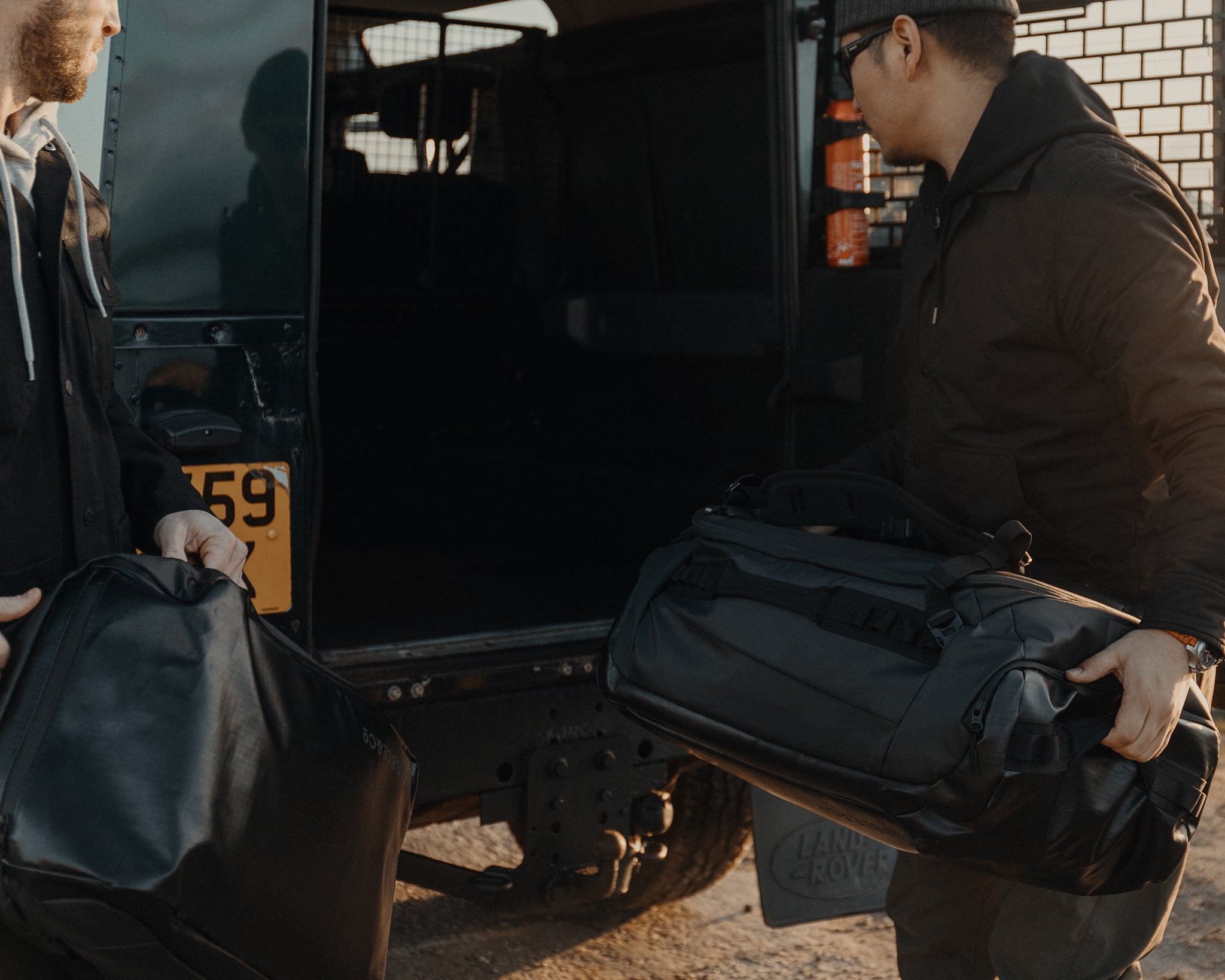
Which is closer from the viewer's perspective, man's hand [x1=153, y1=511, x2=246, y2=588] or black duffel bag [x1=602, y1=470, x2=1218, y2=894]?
black duffel bag [x1=602, y1=470, x2=1218, y2=894]

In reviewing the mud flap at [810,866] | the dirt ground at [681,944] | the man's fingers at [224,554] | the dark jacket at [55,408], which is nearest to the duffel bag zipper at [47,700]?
the dark jacket at [55,408]

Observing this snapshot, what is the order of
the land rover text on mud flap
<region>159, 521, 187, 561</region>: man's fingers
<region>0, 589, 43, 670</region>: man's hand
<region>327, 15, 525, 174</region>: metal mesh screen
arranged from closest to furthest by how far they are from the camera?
<region>0, 589, 43, 670</region>: man's hand → <region>159, 521, 187, 561</region>: man's fingers → the land rover text on mud flap → <region>327, 15, 525, 174</region>: metal mesh screen

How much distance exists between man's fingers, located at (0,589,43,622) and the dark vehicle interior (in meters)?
2.18

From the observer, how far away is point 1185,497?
152cm

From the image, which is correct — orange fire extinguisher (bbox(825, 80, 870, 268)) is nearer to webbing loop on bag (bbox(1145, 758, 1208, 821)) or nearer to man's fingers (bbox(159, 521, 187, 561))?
webbing loop on bag (bbox(1145, 758, 1208, 821))

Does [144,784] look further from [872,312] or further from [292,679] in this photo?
[872,312]

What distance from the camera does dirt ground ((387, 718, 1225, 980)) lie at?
2916 millimetres

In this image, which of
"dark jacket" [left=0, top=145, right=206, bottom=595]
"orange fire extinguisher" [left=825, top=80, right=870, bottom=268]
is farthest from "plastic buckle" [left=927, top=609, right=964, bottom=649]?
"orange fire extinguisher" [left=825, top=80, right=870, bottom=268]

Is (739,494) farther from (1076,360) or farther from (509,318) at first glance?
(509,318)

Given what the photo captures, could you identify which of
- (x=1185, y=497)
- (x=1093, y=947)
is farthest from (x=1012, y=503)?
(x=1093, y=947)

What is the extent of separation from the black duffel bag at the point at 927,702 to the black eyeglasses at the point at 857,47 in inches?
24.7

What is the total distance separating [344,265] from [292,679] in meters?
3.14

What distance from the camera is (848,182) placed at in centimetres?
258

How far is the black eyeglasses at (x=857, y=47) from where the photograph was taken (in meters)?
1.83
